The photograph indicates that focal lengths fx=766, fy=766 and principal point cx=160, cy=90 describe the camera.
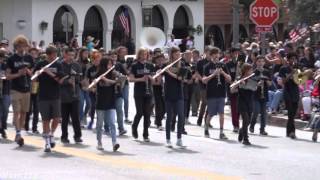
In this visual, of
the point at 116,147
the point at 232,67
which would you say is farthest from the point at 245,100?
the point at 232,67

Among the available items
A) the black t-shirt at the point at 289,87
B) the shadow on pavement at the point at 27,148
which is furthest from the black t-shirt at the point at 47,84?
the black t-shirt at the point at 289,87

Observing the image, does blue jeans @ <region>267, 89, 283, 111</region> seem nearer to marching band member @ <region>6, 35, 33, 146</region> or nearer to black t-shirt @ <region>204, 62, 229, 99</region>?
black t-shirt @ <region>204, 62, 229, 99</region>

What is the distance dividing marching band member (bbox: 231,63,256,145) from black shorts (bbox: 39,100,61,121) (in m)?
3.80

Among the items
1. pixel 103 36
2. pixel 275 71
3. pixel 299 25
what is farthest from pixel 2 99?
pixel 103 36

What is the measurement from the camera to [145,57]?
50.4 ft

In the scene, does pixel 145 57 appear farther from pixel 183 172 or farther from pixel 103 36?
pixel 103 36

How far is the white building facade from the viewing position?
42031 millimetres

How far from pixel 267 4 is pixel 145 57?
18.3 ft

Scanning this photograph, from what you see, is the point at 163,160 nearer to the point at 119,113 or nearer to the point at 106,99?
the point at 106,99

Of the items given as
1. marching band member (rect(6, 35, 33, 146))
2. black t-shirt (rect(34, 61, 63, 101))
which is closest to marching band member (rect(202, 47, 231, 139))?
black t-shirt (rect(34, 61, 63, 101))

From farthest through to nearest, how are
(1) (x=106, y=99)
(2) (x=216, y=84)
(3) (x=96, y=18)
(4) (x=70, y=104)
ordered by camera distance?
(3) (x=96, y=18) → (2) (x=216, y=84) → (4) (x=70, y=104) → (1) (x=106, y=99)

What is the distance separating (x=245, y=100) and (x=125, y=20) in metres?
29.6

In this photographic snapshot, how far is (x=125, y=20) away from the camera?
44406 mm

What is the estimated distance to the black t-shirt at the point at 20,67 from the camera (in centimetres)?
1438
